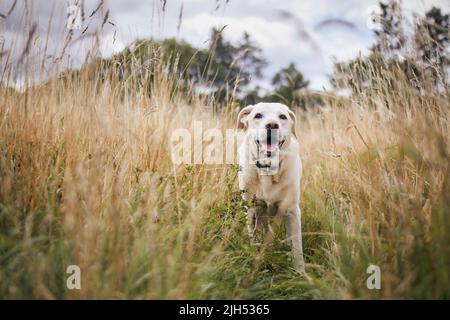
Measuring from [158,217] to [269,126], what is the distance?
132cm

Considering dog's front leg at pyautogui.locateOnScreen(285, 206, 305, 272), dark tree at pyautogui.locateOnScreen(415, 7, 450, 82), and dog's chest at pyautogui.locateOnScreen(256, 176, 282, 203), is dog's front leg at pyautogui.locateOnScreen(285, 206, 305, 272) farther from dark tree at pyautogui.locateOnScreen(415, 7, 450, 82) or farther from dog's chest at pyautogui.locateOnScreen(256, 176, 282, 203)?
dark tree at pyautogui.locateOnScreen(415, 7, 450, 82)

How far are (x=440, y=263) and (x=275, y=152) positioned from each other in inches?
64.4

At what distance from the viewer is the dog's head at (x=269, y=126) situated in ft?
10.7

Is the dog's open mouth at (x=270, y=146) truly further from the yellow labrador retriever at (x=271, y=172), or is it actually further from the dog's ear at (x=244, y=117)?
the dog's ear at (x=244, y=117)

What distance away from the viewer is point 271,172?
3.29m

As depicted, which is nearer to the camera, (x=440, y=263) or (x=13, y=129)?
(x=440, y=263)

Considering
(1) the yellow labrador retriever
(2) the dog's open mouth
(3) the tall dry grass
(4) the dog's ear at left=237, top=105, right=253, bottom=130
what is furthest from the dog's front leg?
(4) the dog's ear at left=237, top=105, right=253, bottom=130

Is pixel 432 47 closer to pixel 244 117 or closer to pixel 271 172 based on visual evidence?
pixel 271 172

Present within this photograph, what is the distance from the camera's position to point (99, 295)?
1.74 m

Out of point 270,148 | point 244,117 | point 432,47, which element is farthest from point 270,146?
point 432,47

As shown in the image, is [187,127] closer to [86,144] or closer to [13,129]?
[86,144]
